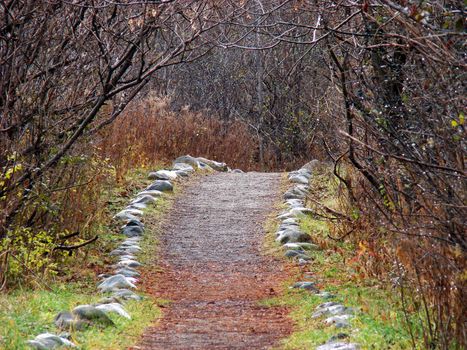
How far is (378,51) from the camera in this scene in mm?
8211

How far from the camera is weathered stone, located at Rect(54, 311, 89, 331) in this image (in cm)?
672

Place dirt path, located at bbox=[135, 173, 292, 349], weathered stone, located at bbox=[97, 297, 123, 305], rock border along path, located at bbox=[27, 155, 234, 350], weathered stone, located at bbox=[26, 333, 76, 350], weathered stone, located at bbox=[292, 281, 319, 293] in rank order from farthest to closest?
weathered stone, located at bbox=[292, 281, 319, 293]
weathered stone, located at bbox=[97, 297, 123, 305]
dirt path, located at bbox=[135, 173, 292, 349]
rock border along path, located at bbox=[27, 155, 234, 350]
weathered stone, located at bbox=[26, 333, 76, 350]

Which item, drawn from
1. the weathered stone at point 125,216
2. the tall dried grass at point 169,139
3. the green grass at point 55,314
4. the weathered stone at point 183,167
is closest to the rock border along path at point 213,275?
the weathered stone at point 125,216

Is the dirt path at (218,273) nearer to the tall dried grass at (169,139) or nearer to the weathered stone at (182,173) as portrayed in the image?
the weathered stone at (182,173)

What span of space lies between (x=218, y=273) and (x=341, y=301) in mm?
2303

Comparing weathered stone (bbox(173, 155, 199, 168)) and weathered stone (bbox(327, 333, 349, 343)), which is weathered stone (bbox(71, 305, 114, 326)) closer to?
weathered stone (bbox(327, 333, 349, 343))

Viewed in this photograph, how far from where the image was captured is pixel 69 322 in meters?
6.75

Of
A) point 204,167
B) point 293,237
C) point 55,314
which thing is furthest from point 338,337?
point 204,167

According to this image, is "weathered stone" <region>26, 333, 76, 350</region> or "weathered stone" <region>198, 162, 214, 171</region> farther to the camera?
"weathered stone" <region>198, 162, 214, 171</region>

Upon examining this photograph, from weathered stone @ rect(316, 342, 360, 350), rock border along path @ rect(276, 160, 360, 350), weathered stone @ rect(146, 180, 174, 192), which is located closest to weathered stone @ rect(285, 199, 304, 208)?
rock border along path @ rect(276, 160, 360, 350)

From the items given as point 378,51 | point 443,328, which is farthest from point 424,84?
point 378,51

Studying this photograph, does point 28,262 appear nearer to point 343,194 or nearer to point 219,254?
point 219,254

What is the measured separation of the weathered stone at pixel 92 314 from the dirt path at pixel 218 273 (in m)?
0.35

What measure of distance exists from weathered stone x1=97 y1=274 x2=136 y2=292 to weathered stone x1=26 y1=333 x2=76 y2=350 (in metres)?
2.43
